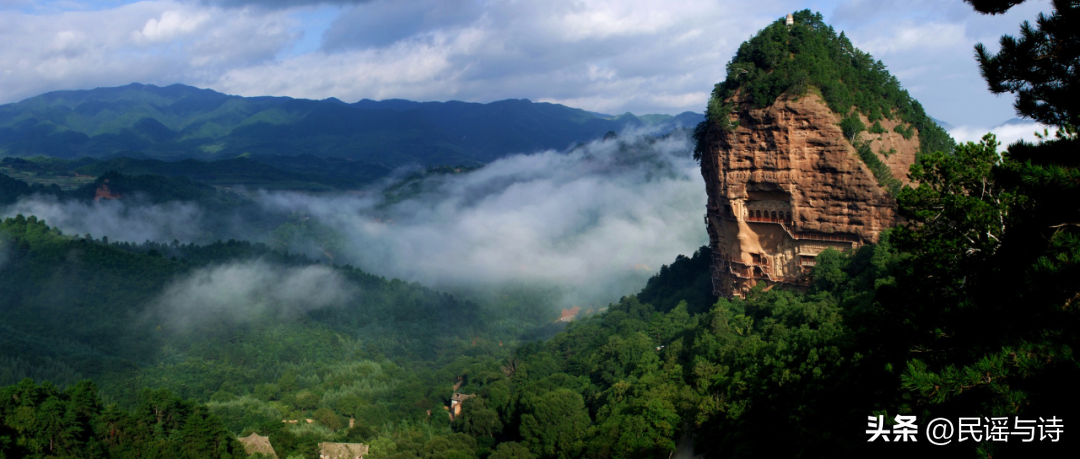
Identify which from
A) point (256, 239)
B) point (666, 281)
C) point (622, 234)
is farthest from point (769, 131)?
point (256, 239)

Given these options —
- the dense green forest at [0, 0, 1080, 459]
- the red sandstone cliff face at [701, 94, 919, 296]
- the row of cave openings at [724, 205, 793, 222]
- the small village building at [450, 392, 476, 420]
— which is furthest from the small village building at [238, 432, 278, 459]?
the red sandstone cliff face at [701, 94, 919, 296]

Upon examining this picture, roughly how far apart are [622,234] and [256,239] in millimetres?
74495

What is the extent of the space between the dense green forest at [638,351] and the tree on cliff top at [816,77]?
1548 millimetres

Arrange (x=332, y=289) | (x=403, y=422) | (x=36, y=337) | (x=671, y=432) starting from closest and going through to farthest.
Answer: (x=671, y=432) → (x=403, y=422) → (x=36, y=337) → (x=332, y=289)

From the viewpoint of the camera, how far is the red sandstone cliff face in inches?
1618

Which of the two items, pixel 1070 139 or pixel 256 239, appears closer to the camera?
pixel 1070 139

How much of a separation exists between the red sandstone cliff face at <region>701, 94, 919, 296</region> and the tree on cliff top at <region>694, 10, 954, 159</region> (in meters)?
0.98

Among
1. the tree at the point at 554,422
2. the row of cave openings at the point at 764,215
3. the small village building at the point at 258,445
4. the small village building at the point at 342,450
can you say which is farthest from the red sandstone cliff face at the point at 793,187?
the small village building at the point at 258,445

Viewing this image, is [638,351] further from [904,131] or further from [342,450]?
[904,131]

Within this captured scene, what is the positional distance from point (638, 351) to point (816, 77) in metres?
19.2

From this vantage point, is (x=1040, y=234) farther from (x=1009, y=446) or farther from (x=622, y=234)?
(x=622, y=234)

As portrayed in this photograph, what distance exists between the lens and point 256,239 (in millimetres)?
156375

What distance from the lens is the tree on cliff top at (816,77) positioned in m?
43.0

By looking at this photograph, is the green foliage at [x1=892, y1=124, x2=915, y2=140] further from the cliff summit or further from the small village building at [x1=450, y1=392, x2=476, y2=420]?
the small village building at [x1=450, y1=392, x2=476, y2=420]
